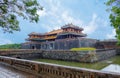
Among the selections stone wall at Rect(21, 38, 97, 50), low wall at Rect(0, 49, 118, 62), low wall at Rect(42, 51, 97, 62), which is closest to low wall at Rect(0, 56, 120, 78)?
low wall at Rect(42, 51, 97, 62)

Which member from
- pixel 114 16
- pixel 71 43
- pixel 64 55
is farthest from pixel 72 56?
pixel 114 16

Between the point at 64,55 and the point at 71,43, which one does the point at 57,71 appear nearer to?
the point at 64,55

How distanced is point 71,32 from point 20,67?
86.6ft

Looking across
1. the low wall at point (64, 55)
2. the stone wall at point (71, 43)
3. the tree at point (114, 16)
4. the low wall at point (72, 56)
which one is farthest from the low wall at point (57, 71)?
the stone wall at point (71, 43)

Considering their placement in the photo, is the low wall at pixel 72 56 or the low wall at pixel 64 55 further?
the low wall at pixel 64 55

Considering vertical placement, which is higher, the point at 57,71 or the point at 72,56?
the point at 57,71

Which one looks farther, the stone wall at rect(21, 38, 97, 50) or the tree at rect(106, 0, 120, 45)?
the stone wall at rect(21, 38, 97, 50)

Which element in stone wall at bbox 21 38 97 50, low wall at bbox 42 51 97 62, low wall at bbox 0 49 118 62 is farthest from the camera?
stone wall at bbox 21 38 97 50

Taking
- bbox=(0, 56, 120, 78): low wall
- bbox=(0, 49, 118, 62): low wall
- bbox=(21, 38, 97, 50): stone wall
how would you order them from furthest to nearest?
bbox=(21, 38, 97, 50): stone wall → bbox=(0, 49, 118, 62): low wall → bbox=(0, 56, 120, 78): low wall

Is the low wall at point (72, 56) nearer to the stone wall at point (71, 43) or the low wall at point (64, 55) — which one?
the low wall at point (64, 55)

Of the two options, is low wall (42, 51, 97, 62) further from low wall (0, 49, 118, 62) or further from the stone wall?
the stone wall

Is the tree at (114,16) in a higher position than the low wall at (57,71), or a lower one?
higher

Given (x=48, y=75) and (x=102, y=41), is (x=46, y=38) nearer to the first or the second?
(x=102, y=41)

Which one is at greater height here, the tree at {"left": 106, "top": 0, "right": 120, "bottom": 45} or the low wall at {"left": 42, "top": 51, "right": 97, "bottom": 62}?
the tree at {"left": 106, "top": 0, "right": 120, "bottom": 45}
